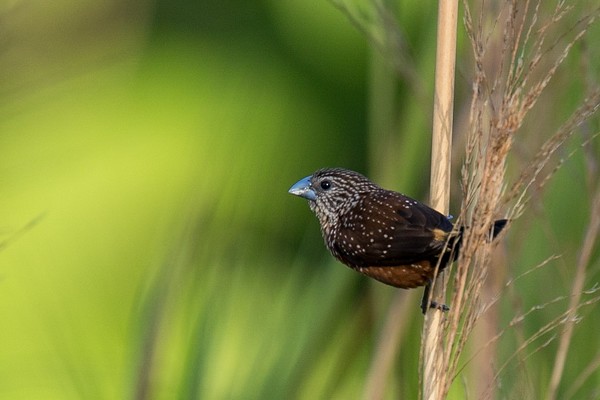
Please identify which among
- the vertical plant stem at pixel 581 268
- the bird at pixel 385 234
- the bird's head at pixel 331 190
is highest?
the bird's head at pixel 331 190

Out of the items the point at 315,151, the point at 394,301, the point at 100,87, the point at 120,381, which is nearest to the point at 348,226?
the point at 394,301

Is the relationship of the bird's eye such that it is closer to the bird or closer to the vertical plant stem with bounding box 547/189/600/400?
the bird

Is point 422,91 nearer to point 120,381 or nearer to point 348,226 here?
point 348,226

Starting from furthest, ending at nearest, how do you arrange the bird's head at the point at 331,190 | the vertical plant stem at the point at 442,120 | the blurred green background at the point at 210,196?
1. the bird's head at the point at 331,190
2. the blurred green background at the point at 210,196
3. the vertical plant stem at the point at 442,120

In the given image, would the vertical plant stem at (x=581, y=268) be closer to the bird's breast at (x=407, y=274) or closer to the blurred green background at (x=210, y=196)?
the blurred green background at (x=210, y=196)

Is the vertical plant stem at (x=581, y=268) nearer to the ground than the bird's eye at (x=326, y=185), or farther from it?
nearer to the ground

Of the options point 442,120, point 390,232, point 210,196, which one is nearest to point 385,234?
point 390,232

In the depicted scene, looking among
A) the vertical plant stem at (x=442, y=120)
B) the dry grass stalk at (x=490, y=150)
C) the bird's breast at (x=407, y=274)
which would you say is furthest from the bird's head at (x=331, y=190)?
the dry grass stalk at (x=490, y=150)

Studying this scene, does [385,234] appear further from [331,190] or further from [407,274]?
[331,190]

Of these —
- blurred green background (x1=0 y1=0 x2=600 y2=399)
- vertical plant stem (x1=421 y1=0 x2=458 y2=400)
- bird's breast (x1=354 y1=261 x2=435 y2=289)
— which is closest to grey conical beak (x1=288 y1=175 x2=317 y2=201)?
blurred green background (x1=0 y1=0 x2=600 y2=399)
